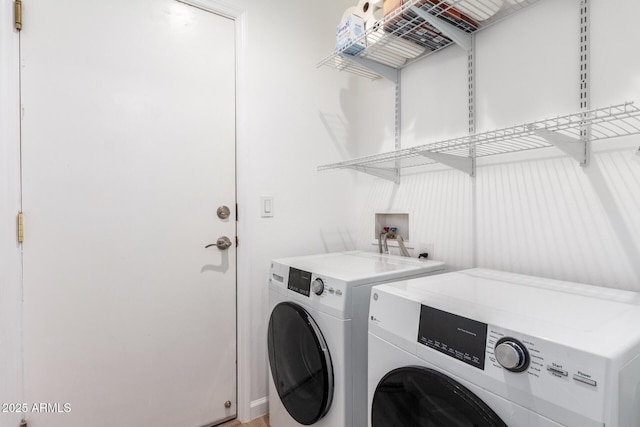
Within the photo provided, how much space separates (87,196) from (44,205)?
0.49 ft

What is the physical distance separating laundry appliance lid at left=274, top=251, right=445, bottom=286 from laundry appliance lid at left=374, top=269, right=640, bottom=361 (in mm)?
168

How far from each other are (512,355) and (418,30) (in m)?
1.41

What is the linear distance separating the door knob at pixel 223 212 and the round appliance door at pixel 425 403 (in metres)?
1.14

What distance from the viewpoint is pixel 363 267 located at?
56.2 inches

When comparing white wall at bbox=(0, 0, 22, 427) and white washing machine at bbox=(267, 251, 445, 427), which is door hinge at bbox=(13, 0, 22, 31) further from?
white washing machine at bbox=(267, 251, 445, 427)

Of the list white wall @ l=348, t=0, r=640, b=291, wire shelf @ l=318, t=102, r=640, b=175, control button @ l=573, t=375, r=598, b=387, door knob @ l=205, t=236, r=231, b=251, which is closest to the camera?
control button @ l=573, t=375, r=598, b=387

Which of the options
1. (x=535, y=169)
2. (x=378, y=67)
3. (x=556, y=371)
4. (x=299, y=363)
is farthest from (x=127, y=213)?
(x=535, y=169)

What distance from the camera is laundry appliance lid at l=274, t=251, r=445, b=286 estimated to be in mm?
1242

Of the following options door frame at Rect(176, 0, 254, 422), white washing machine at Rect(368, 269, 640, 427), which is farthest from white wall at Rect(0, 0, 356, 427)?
white washing machine at Rect(368, 269, 640, 427)

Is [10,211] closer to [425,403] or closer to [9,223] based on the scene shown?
[9,223]

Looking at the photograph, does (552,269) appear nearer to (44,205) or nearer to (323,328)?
(323,328)

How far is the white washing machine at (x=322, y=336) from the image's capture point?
1.16 meters

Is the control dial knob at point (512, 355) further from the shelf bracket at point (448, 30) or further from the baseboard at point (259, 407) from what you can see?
the baseboard at point (259, 407)

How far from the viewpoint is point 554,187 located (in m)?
1.21
